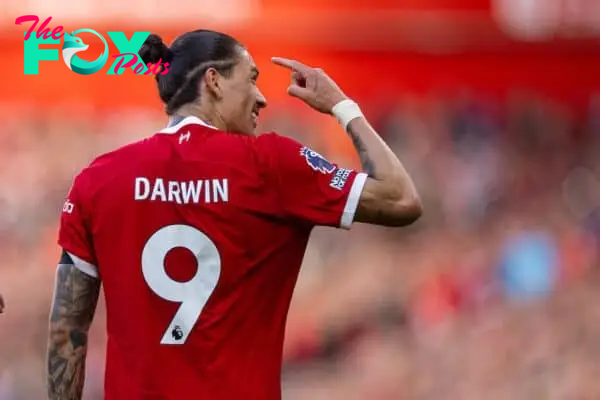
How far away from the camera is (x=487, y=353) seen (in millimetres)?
4969

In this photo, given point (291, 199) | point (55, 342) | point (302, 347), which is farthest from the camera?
point (302, 347)

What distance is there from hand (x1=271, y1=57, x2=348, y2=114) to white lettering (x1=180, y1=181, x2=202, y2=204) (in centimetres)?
29

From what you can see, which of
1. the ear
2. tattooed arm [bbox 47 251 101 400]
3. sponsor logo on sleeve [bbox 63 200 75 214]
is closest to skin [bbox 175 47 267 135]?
the ear

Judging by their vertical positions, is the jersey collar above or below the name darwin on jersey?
above

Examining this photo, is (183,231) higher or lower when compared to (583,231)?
lower

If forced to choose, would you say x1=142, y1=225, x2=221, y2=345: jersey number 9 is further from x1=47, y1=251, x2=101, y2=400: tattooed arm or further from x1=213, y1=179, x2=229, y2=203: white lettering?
x1=47, y1=251, x2=101, y2=400: tattooed arm

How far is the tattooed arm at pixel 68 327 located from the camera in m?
1.95

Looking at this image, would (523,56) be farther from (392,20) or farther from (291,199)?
(291,199)

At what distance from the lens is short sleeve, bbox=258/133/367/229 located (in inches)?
71.7

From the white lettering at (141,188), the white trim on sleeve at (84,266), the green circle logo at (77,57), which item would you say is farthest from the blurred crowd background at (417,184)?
the white lettering at (141,188)

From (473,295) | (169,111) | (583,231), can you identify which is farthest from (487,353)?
(169,111)

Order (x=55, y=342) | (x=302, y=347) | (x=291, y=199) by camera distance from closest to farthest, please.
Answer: (x=291, y=199), (x=55, y=342), (x=302, y=347)

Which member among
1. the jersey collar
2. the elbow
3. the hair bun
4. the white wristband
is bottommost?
the elbow

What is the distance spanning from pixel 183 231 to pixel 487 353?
11.1 feet
